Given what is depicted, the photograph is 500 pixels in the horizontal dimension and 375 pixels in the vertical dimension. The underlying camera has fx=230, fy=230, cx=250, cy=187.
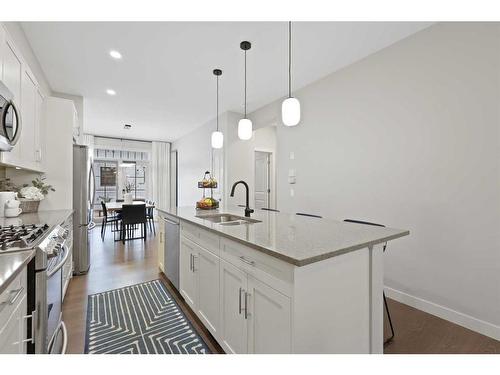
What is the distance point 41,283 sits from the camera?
1.24 meters

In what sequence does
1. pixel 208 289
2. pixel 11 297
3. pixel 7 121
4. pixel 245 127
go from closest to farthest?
pixel 11 297 → pixel 7 121 → pixel 208 289 → pixel 245 127

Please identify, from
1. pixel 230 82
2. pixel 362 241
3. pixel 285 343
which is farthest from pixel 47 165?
pixel 362 241

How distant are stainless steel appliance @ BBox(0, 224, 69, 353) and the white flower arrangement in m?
1.20

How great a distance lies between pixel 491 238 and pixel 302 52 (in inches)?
98.6

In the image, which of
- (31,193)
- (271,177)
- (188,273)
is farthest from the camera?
(271,177)

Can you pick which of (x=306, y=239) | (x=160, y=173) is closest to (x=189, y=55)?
(x=306, y=239)

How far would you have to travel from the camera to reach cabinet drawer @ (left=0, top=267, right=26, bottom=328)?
86 cm

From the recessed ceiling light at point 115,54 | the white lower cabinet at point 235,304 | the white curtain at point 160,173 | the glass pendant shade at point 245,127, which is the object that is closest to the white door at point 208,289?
the white lower cabinet at point 235,304

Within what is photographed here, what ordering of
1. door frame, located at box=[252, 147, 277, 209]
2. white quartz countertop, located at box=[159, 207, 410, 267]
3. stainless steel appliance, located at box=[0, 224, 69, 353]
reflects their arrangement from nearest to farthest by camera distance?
1. white quartz countertop, located at box=[159, 207, 410, 267]
2. stainless steel appliance, located at box=[0, 224, 69, 353]
3. door frame, located at box=[252, 147, 277, 209]

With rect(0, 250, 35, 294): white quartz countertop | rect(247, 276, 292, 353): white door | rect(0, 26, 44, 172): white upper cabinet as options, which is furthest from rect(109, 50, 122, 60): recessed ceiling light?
rect(247, 276, 292, 353): white door

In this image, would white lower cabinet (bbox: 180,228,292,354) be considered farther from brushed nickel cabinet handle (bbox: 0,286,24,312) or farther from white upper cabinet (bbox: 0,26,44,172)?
white upper cabinet (bbox: 0,26,44,172)

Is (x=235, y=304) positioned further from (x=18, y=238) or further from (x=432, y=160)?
(x=432, y=160)

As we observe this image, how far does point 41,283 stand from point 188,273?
1091mm
